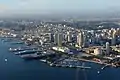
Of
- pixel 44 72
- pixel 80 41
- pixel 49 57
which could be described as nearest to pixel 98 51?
A: pixel 49 57

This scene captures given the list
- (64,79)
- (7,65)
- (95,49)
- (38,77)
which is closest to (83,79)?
(64,79)

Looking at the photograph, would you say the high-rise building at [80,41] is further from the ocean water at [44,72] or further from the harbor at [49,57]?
the ocean water at [44,72]

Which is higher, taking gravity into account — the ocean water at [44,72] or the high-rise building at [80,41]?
the high-rise building at [80,41]

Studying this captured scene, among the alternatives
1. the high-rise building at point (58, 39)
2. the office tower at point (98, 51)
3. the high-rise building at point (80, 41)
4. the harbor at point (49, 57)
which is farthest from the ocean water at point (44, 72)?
the high-rise building at point (58, 39)

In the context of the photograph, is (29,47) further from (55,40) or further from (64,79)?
(64,79)

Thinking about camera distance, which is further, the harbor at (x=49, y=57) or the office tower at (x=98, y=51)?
the office tower at (x=98, y=51)

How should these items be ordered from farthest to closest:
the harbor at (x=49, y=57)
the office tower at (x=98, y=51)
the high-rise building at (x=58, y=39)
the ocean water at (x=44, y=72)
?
the high-rise building at (x=58, y=39) < the office tower at (x=98, y=51) < the harbor at (x=49, y=57) < the ocean water at (x=44, y=72)

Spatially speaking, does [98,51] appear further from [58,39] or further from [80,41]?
[58,39]

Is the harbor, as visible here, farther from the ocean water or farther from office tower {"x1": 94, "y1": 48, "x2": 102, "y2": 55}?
office tower {"x1": 94, "y1": 48, "x2": 102, "y2": 55}

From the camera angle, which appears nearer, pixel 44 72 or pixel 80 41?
pixel 44 72
